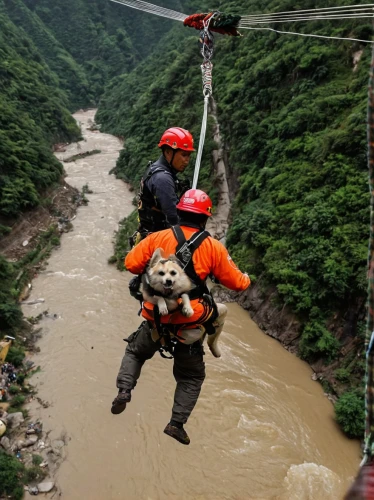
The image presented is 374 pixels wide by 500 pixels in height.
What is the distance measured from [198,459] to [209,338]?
611 centimetres

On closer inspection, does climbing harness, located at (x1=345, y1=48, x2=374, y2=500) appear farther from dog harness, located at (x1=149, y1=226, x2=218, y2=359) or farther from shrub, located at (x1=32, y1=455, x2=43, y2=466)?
shrub, located at (x1=32, y1=455, x2=43, y2=466)

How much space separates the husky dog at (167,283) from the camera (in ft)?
8.96

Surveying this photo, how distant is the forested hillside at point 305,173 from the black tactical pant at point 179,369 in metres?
7.64

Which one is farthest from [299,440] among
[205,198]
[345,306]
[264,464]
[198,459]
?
[205,198]

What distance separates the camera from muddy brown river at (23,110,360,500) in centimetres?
796

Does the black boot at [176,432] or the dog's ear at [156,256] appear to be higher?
the dog's ear at [156,256]

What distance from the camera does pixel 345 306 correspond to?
405 inches

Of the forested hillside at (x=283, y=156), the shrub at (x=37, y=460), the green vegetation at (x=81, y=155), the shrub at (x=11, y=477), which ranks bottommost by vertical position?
the green vegetation at (x=81, y=155)

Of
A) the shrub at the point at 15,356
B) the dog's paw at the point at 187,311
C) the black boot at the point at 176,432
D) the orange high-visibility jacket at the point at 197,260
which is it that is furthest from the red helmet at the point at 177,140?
the shrub at the point at 15,356

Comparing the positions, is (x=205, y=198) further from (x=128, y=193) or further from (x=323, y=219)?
Answer: (x=128, y=193)

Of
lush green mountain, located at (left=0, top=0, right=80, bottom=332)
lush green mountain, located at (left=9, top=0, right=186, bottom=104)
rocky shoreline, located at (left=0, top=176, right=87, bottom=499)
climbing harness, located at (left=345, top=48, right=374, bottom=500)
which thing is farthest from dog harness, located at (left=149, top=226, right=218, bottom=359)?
lush green mountain, located at (left=9, top=0, right=186, bottom=104)

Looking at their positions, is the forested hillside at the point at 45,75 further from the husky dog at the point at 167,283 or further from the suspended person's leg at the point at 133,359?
the husky dog at the point at 167,283

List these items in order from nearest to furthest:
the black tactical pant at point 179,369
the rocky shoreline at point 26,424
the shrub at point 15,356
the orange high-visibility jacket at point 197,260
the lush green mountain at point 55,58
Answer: the orange high-visibility jacket at point 197,260 < the black tactical pant at point 179,369 < the rocky shoreline at point 26,424 < the shrub at point 15,356 < the lush green mountain at point 55,58

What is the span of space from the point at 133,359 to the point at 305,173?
11274 millimetres
